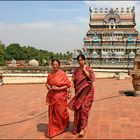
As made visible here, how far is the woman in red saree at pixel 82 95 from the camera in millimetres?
5453

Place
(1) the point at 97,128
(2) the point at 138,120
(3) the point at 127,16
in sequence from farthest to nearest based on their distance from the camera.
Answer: (3) the point at 127,16
(2) the point at 138,120
(1) the point at 97,128

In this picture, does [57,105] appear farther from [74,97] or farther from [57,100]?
[74,97]

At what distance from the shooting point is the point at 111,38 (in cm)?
4784

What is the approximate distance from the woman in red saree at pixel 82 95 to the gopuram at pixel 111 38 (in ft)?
116

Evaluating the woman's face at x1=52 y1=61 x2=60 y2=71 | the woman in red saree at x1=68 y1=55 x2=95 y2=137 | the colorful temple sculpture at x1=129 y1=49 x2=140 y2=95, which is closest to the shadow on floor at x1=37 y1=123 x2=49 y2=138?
the woman in red saree at x1=68 y1=55 x2=95 y2=137

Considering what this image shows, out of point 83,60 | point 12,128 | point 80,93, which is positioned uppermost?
point 83,60

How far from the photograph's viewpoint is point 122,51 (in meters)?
47.3

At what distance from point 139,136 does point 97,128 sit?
0.94 m

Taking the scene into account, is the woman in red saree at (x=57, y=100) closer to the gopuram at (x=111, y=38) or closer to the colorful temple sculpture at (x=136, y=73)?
the colorful temple sculpture at (x=136, y=73)

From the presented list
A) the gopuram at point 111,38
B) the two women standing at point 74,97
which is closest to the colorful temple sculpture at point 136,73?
the two women standing at point 74,97

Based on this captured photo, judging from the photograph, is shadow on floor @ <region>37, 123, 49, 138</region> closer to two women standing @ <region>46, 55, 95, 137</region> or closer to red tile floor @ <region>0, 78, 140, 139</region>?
red tile floor @ <region>0, 78, 140, 139</region>

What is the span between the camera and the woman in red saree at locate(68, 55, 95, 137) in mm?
5453

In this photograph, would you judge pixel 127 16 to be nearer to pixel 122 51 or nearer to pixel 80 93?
pixel 122 51

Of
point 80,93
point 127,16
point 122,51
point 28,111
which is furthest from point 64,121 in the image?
point 127,16
